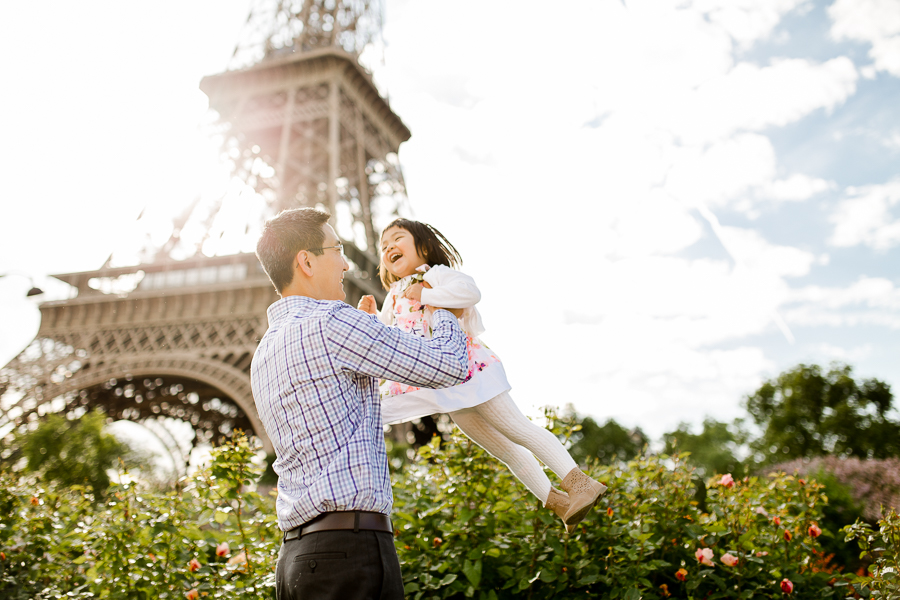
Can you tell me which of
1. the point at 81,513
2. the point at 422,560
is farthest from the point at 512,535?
the point at 81,513

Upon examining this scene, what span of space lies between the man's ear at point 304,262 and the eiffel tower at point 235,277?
1261cm

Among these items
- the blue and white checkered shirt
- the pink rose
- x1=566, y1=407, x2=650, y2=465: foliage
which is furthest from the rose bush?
x1=566, y1=407, x2=650, y2=465: foliage

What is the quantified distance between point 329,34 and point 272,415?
81.5ft

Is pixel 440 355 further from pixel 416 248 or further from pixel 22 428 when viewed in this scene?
pixel 22 428

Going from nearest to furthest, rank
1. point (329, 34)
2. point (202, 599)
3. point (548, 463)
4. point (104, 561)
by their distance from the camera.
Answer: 1. point (548, 463)
2. point (202, 599)
3. point (104, 561)
4. point (329, 34)

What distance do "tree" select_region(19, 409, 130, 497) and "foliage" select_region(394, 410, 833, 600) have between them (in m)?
12.8

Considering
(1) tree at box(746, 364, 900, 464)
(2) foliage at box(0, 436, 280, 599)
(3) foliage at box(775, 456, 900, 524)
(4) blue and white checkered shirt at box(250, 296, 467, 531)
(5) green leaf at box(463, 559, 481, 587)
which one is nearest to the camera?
(4) blue and white checkered shirt at box(250, 296, 467, 531)

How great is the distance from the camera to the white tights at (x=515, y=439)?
8.61ft

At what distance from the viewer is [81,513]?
4.44 meters

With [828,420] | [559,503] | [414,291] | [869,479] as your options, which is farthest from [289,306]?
[828,420]

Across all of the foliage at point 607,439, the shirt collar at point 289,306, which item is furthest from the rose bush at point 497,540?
the foliage at point 607,439

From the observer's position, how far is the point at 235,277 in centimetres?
1791

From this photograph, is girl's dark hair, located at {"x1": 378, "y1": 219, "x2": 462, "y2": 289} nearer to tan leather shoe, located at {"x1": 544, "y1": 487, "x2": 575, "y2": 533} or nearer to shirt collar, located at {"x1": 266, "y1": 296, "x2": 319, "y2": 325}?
shirt collar, located at {"x1": 266, "y1": 296, "x2": 319, "y2": 325}

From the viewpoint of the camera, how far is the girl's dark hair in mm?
2947
